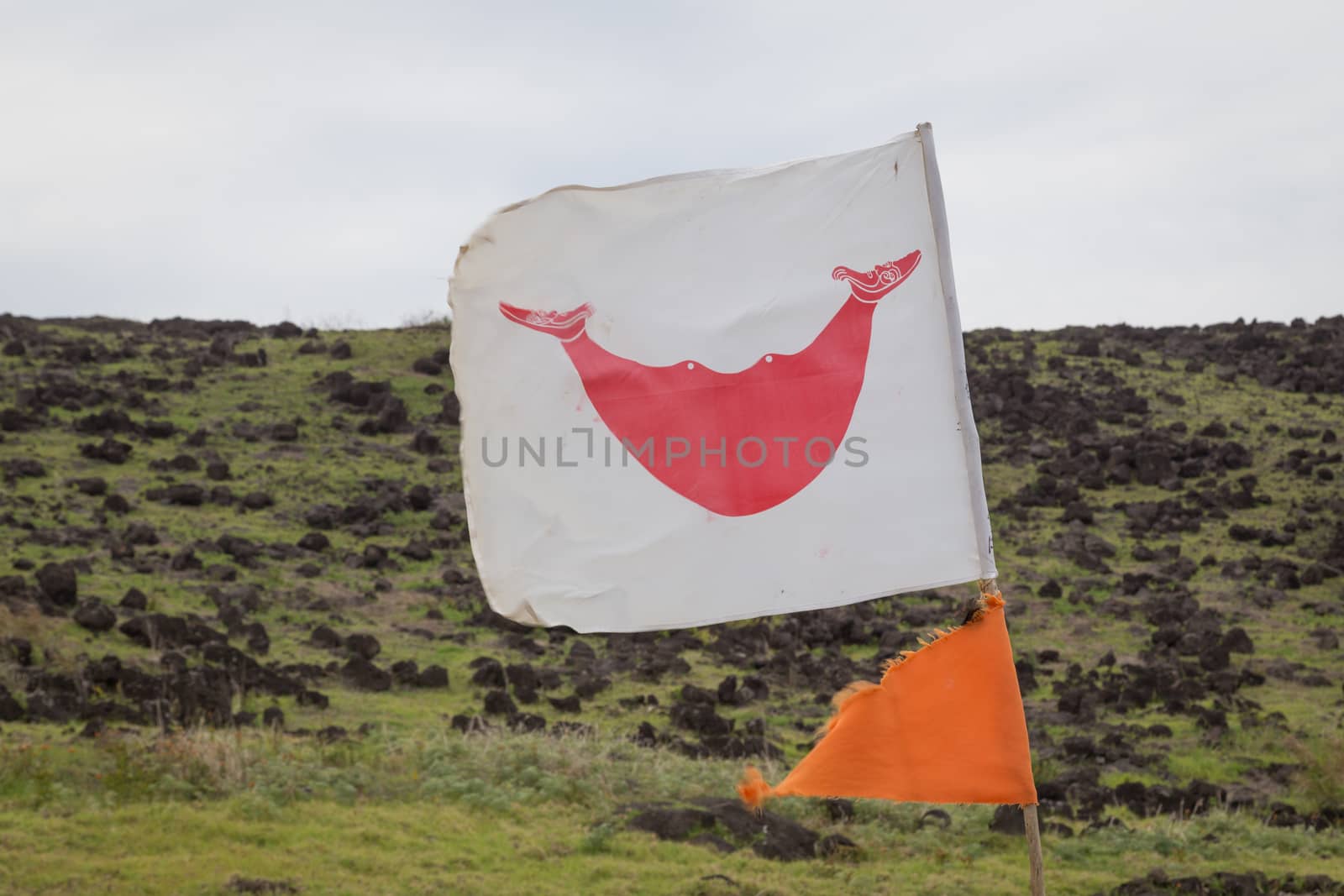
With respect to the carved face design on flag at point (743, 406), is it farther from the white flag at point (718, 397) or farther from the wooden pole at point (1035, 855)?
the wooden pole at point (1035, 855)

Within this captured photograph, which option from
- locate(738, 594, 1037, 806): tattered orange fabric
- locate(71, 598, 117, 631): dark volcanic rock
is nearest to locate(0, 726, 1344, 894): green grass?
locate(738, 594, 1037, 806): tattered orange fabric

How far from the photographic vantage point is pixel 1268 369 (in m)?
44.7

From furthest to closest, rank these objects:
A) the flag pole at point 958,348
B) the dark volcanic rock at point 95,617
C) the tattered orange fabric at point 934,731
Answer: the dark volcanic rock at point 95,617 → the flag pole at point 958,348 → the tattered orange fabric at point 934,731

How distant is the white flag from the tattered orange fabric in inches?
11.8

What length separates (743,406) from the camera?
520cm

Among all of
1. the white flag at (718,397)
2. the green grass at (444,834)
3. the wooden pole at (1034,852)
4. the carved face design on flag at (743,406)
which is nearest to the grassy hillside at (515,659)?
the green grass at (444,834)

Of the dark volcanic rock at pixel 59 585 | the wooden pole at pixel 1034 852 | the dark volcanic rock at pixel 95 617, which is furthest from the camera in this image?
the dark volcanic rock at pixel 59 585

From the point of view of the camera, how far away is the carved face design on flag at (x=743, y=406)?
200 inches

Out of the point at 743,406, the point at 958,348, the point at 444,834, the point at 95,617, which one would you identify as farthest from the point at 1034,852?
the point at 95,617

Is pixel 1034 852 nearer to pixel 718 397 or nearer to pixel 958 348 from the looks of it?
pixel 958 348

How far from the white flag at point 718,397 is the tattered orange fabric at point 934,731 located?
11.8 inches

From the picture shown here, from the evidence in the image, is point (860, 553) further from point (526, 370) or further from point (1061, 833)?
point (1061, 833)

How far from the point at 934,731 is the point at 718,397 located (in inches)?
61.7

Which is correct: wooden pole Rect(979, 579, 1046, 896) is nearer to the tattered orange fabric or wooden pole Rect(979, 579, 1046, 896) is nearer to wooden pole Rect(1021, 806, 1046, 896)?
wooden pole Rect(1021, 806, 1046, 896)
